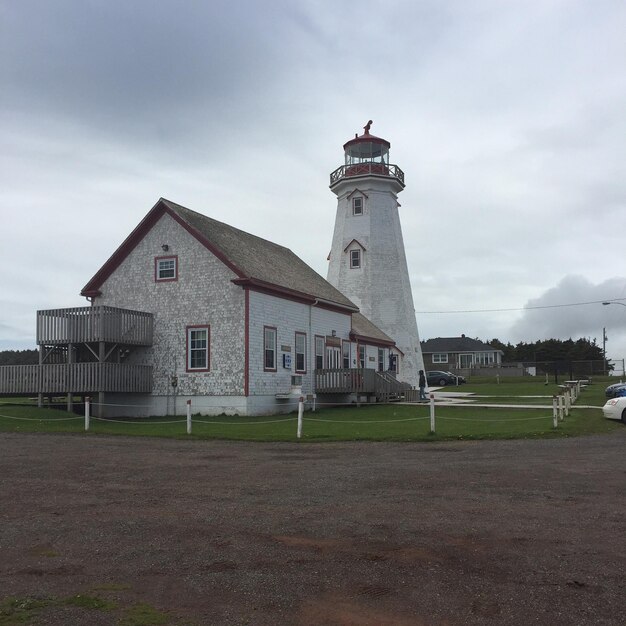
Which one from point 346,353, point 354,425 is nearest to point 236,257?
point 354,425

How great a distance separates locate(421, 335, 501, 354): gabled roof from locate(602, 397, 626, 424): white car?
231 ft

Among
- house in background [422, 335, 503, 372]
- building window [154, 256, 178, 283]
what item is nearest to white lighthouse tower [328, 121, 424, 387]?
building window [154, 256, 178, 283]

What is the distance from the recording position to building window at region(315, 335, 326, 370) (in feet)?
110

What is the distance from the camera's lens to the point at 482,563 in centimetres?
647

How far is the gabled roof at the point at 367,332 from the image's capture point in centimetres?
3775

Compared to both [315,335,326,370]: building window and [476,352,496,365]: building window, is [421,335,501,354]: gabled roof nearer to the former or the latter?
[476,352,496,365]: building window

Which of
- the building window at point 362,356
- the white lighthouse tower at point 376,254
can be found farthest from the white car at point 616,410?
the white lighthouse tower at point 376,254

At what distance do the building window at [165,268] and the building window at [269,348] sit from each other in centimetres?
446

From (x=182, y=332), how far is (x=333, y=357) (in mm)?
8989

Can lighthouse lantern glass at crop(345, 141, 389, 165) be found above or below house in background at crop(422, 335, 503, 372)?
above

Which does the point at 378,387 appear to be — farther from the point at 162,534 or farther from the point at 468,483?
the point at 162,534

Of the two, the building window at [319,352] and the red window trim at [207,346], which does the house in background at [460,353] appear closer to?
the building window at [319,352]

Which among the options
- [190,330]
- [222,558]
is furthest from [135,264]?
[222,558]

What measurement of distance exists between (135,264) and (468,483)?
2248cm
